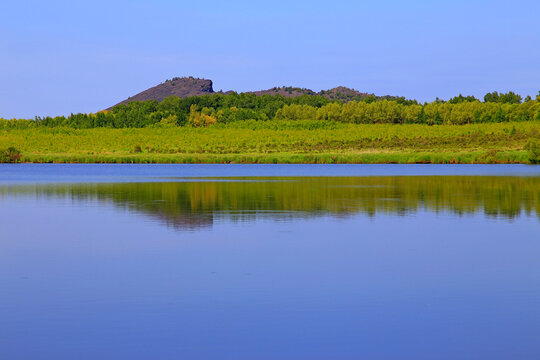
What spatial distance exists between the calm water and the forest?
118864 mm

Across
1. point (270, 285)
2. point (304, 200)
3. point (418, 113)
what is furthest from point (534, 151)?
point (418, 113)

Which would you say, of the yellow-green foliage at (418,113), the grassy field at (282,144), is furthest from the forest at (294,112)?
the grassy field at (282,144)

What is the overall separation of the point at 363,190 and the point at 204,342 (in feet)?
87.2

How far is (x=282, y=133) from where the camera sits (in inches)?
5133

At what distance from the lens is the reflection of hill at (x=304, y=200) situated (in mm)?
22781

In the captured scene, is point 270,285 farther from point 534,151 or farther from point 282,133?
point 282,133

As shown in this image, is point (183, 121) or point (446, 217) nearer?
point (446, 217)

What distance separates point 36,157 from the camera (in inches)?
4028

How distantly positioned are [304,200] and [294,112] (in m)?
136

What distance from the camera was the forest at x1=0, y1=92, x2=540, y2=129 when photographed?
14150 cm

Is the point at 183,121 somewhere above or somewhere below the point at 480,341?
above

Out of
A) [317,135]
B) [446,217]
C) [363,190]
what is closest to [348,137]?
[317,135]

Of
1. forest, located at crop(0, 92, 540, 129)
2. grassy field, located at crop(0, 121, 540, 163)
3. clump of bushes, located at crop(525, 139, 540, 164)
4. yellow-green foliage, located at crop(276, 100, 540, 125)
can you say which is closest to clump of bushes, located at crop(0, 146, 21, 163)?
grassy field, located at crop(0, 121, 540, 163)

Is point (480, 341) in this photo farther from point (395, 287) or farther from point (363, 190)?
point (363, 190)
